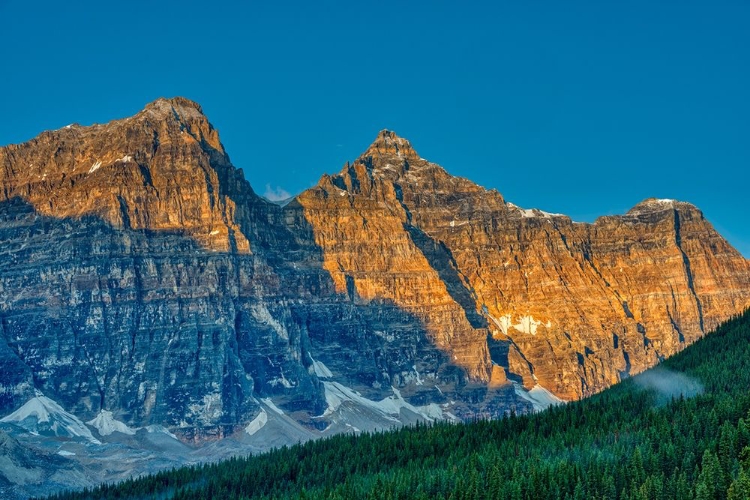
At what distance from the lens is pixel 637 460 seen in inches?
7766

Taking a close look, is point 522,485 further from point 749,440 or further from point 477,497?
point 749,440

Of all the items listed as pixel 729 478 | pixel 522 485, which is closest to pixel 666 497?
pixel 729 478

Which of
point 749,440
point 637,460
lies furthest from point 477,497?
point 749,440

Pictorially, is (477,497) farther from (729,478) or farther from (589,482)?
(729,478)

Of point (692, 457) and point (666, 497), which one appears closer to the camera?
point (666, 497)

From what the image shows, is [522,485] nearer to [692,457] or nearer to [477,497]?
[477,497]

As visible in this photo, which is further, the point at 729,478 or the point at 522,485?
the point at 522,485

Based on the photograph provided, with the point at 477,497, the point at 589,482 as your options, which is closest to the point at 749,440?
the point at 589,482

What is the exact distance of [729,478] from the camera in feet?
603

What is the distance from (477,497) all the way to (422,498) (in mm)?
7137

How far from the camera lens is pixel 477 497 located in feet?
648

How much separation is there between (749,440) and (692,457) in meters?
7.86

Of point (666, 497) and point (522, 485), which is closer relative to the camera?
point (666, 497)

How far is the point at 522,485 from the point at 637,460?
49.8 ft
